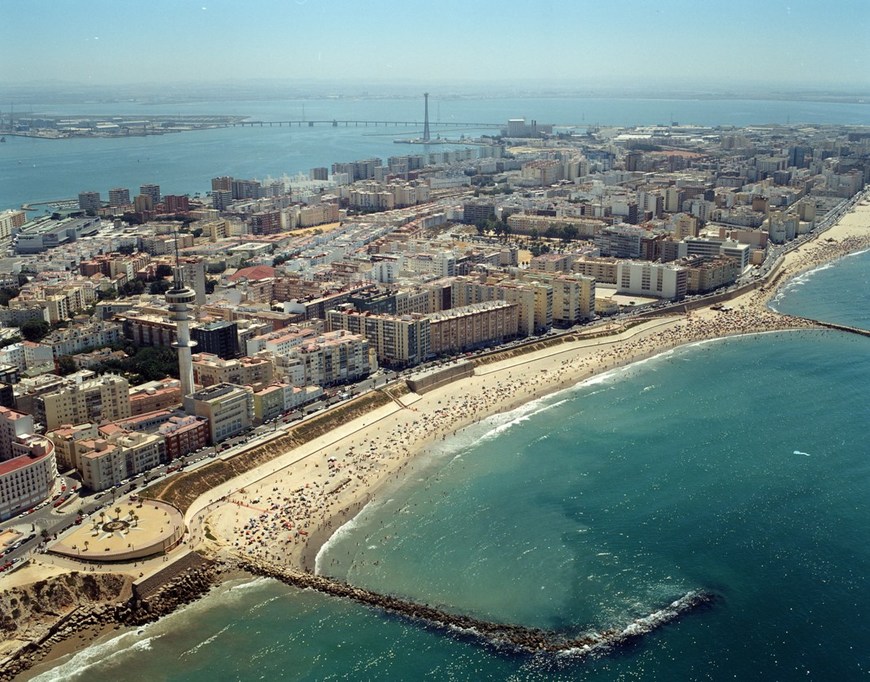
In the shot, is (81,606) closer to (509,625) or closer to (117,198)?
(509,625)

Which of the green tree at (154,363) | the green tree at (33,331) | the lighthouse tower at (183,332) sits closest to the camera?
the lighthouse tower at (183,332)

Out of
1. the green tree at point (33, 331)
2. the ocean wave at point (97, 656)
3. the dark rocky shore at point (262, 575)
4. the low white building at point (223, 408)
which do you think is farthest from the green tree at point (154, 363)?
the ocean wave at point (97, 656)

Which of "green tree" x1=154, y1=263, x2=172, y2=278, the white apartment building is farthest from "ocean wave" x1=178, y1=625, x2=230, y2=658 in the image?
the white apartment building

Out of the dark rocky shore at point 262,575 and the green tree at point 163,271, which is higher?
the green tree at point 163,271

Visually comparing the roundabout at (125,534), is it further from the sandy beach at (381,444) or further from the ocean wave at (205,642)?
the ocean wave at (205,642)

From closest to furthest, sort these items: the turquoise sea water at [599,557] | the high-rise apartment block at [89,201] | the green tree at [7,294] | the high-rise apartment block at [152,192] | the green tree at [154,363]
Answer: the turquoise sea water at [599,557]
the green tree at [154,363]
the green tree at [7,294]
the high-rise apartment block at [152,192]
the high-rise apartment block at [89,201]

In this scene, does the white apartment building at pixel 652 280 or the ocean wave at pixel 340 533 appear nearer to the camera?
the ocean wave at pixel 340 533

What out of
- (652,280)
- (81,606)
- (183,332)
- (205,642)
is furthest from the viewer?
(652,280)

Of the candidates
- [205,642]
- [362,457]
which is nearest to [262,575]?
[205,642]
